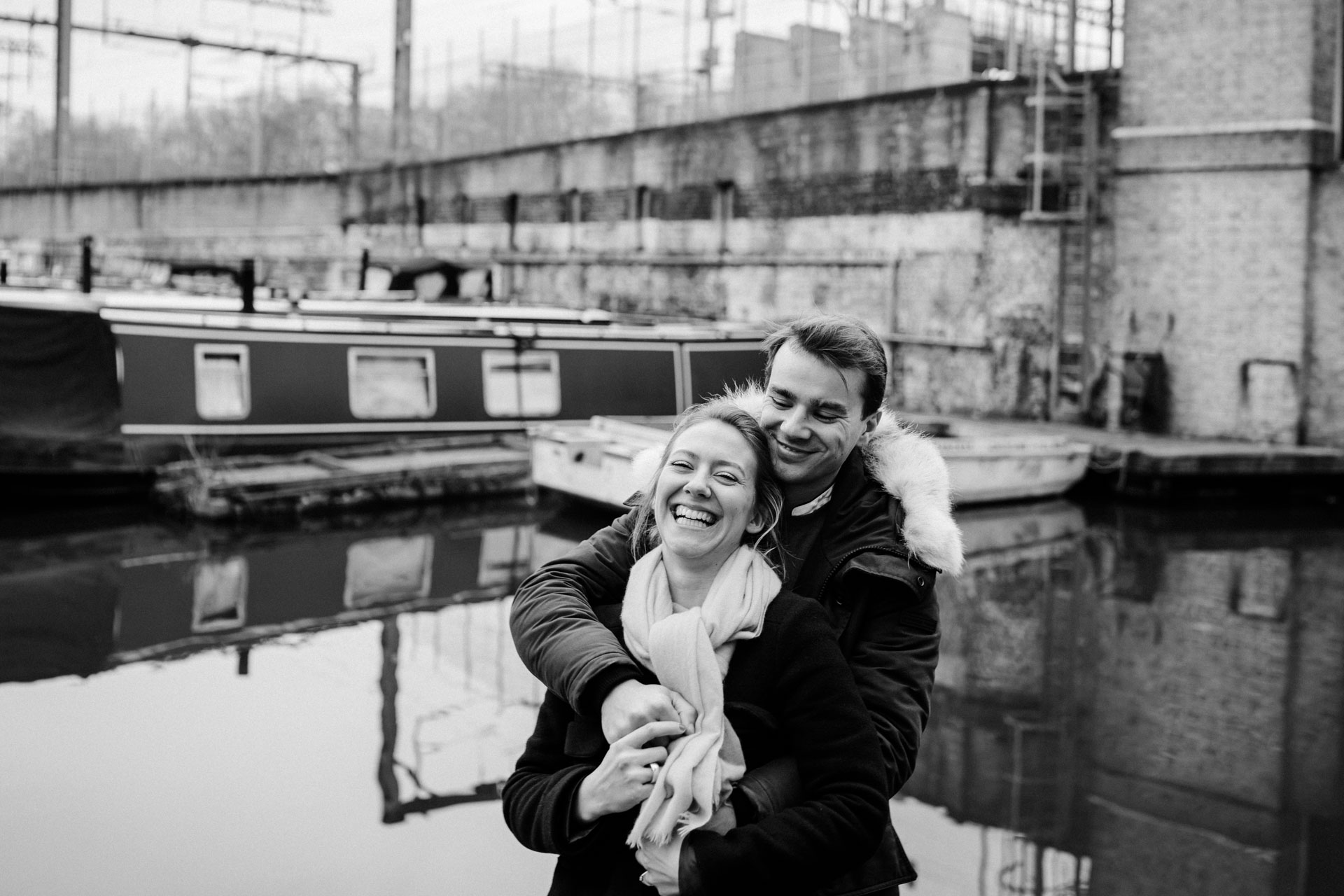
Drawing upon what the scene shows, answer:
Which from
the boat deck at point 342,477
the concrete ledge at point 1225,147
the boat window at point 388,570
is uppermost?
the concrete ledge at point 1225,147

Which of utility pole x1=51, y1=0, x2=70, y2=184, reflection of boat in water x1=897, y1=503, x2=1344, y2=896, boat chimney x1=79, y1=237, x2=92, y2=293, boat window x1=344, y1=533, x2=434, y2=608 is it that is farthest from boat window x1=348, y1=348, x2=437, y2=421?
utility pole x1=51, y1=0, x2=70, y2=184

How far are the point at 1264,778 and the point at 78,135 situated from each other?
210 feet

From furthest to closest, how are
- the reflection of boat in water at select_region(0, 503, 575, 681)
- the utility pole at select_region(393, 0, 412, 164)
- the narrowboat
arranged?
the utility pole at select_region(393, 0, 412, 164), the narrowboat, the reflection of boat in water at select_region(0, 503, 575, 681)

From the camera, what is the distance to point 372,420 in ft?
47.0

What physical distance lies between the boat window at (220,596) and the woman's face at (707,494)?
678cm

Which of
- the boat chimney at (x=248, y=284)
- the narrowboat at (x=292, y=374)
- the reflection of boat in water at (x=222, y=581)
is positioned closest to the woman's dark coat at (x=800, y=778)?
the reflection of boat in water at (x=222, y=581)

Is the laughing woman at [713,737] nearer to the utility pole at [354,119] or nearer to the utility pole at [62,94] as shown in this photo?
the utility pole at [354,119]

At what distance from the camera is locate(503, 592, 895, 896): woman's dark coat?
227 centimetres

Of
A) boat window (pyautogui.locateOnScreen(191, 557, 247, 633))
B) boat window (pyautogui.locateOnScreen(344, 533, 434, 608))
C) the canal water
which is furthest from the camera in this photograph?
boat window (pyautogui.locateOnScreen(344, 533, 434, 608))

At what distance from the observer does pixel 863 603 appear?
2.48m

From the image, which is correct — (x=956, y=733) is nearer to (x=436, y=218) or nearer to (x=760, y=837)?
(x=760, y=837)

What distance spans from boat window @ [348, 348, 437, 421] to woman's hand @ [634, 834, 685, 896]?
481 inches

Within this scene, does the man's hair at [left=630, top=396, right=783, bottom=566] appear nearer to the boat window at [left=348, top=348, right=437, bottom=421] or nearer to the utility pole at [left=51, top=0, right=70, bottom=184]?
the boat window at [left=348, top=348, right=437, bottom=421]

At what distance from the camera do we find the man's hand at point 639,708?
2254mm
